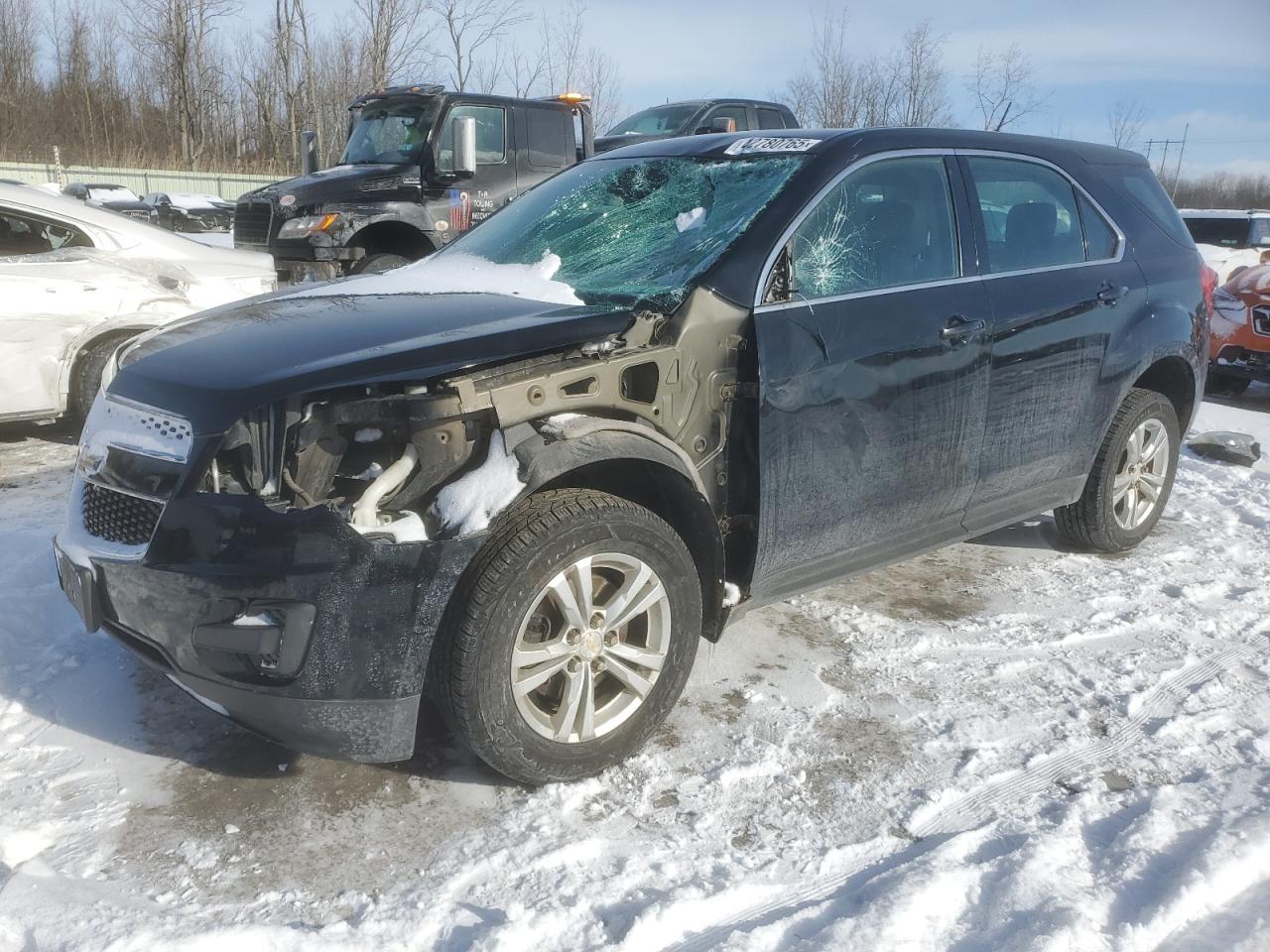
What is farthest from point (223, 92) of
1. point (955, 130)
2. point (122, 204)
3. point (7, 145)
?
point (955, 130)

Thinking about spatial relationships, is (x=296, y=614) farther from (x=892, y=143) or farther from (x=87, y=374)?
(x=87, y=374)

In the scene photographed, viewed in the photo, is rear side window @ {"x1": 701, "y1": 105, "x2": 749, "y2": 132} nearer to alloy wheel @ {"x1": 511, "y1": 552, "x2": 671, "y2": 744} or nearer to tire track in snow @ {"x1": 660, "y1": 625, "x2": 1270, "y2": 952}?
tire track in snow @ {"x1": 660, "y1": 625, "x2": 1270, "y2": 952}

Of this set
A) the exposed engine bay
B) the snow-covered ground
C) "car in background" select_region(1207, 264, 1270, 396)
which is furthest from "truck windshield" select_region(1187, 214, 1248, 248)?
the exposed engine bay

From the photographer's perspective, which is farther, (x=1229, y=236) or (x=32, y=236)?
(x=1229, y=236)

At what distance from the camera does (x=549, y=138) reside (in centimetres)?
1064

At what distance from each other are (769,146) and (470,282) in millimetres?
1153

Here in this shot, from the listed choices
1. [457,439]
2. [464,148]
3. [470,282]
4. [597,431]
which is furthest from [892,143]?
[464,148]

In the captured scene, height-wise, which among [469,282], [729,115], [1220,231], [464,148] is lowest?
[469,282]

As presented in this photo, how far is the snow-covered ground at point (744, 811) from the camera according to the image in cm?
225

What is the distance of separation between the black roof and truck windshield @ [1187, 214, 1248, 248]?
11.1 meters

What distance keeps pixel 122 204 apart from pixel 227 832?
2831cm

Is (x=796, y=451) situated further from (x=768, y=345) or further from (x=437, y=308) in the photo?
(x=437, y=308)

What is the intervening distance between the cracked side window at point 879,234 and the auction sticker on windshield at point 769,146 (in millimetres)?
228

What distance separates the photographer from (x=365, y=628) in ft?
7.93
